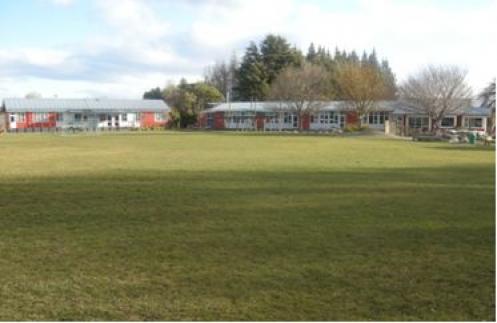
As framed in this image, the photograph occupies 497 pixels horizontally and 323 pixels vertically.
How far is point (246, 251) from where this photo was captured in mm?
7449

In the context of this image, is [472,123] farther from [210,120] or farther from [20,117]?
[20,117]

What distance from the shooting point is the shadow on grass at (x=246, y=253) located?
212 inches

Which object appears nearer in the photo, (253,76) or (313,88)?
(313,88)

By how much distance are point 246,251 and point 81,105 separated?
81.0 m

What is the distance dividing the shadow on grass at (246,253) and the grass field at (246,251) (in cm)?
2

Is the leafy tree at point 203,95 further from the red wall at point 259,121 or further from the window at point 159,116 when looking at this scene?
the red wall at point 259,121

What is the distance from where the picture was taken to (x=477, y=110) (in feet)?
230

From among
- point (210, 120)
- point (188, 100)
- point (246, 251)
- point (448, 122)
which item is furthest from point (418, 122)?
point (246, 251)

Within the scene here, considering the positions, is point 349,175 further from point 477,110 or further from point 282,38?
point 282,38

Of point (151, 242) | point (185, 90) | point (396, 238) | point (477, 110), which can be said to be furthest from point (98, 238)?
point (185, 90)

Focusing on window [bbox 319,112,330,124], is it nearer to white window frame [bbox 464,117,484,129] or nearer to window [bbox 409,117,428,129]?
window [bbox 409,117,428,129]

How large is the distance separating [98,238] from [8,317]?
10.5 ft

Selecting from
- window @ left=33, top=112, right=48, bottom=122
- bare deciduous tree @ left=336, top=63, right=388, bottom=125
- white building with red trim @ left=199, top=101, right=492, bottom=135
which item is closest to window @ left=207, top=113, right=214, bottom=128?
white building with red trim @ left=199, top=101, right=492, bottom=135

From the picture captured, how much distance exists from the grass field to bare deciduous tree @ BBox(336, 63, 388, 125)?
57.2m
